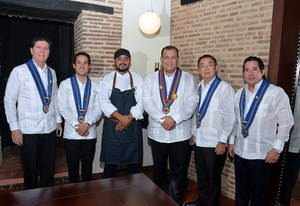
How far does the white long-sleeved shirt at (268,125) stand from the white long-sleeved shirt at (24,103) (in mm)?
2149

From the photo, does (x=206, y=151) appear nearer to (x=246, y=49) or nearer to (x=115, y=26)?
(x=246, y=49)

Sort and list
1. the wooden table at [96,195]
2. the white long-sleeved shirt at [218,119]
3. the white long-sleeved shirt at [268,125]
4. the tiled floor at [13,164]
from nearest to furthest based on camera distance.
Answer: the wooden table at [96,195] < the white long-sleeved shirt at [268,125] < the white long-sleeved shirt at [218,119] < the tiled floor at [13,164]

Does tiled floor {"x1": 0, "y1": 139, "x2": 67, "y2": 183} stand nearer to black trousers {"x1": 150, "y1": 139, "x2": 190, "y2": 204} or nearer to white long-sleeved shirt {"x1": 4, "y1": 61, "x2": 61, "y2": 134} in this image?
white long-sleeved shirt {"x1": 4, "y1": 61, "x2": 61, "y2": 134}

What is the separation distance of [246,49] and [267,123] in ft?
3.70

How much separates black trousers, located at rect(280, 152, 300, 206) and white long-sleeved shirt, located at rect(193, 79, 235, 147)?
0.86m

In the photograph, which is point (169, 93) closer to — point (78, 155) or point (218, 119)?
point (218, 119)

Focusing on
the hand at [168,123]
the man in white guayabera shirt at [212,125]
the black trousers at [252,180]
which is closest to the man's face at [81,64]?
the hand at [168,123]

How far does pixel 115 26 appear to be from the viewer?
405 cm

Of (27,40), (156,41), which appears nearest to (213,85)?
(156,41)

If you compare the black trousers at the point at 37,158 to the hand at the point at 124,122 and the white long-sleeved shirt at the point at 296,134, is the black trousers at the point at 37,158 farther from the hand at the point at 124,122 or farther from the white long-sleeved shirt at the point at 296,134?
the white long-sleeved shirt at the point at 296,134

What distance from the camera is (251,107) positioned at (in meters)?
2.47

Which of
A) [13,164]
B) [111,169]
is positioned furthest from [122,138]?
[13,164]

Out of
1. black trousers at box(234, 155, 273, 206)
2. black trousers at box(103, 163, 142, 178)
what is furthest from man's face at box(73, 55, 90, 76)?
black trousers at box(234, 155, 273, 206)

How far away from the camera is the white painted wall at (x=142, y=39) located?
13.6ft
